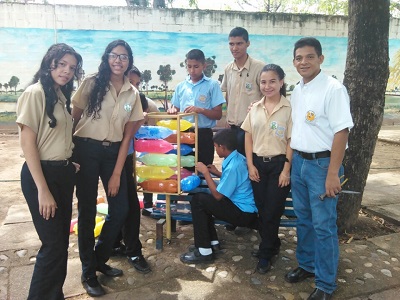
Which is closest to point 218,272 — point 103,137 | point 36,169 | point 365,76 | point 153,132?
point 153,132

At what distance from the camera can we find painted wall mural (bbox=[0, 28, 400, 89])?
9.27 metres

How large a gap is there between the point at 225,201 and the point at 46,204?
1.56m

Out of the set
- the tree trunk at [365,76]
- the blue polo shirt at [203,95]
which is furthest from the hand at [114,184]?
the tree trunk at [365,76]

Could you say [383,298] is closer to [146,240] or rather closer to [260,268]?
[260,268]

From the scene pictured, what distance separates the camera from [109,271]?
301cm

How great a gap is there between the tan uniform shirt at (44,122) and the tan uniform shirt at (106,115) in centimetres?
25

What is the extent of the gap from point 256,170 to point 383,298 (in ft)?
4.49

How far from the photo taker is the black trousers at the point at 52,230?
228cm

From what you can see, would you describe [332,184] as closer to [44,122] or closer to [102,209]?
[44,122]

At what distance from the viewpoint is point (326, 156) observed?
8.39 feet

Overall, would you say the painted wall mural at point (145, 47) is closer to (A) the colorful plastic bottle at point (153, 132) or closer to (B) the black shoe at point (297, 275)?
(A) the colorful plastic bottle at point (153, 132)

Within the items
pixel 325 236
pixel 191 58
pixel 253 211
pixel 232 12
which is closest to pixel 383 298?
pixel 325 236

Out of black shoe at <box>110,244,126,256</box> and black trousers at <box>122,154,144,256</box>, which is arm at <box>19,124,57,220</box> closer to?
black trousers at <box>122,154,144,256</box>

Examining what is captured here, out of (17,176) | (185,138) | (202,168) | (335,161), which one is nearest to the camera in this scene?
(335,161)
